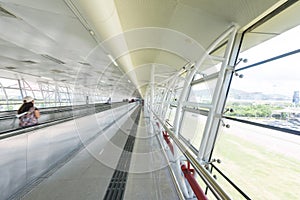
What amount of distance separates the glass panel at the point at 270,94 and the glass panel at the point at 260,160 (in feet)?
0.36

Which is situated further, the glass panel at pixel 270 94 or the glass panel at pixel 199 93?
the glass panel at pixel 199 93

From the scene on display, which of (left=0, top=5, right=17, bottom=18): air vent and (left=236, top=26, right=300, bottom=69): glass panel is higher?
(left=0, top=5, right=17, bottom=18): air vent

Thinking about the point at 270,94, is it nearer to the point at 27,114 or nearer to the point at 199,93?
the point at 199,93

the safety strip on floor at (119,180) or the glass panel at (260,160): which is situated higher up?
the glass panel at (260,160)

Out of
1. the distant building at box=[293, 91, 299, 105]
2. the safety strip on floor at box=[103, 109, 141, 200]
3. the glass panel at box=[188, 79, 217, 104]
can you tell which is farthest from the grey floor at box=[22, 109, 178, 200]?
the distant building at box=[293, 91, 299, 105]

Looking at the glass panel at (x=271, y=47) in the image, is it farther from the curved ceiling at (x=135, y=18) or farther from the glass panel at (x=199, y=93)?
the glass panel at (x=199, y=93)

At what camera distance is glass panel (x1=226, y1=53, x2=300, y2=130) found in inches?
46.6

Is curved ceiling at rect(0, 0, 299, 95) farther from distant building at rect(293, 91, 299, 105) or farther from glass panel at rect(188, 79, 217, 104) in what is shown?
glass panel at rect(188, 79, 217, 104)

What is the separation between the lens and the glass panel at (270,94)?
3.88 ft

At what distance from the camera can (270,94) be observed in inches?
56.0

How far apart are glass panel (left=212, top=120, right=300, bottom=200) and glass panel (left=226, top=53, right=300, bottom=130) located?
11 centimetres

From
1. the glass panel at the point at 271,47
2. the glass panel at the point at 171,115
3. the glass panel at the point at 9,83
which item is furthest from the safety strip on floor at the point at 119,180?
the glass panel at the point at 9,83

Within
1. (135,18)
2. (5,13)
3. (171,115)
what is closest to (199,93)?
(135,18)

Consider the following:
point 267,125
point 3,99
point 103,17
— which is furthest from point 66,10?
point 3,99
